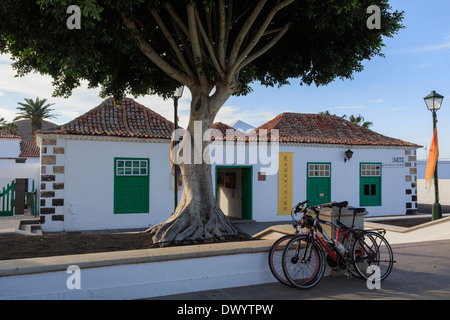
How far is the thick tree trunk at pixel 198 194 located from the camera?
8.41 meters

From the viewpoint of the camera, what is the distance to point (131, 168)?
14656mm

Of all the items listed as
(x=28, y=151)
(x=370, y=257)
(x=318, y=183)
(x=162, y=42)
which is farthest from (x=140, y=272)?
(x=28, y=151)

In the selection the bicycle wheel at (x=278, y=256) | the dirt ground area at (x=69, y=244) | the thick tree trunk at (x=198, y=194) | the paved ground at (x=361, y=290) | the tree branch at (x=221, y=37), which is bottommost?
the paved ground at (x=361, y=290)

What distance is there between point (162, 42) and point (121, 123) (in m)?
5.97

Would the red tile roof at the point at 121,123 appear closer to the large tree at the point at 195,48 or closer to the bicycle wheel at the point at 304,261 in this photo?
the large tree at the point at 195,48

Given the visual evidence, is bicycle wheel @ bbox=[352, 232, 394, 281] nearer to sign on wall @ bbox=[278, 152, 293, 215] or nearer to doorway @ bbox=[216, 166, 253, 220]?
doorway @ bbox=[216, 166, 253, 220]

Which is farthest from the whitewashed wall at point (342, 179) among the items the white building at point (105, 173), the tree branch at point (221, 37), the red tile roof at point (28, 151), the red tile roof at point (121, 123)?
the red tile roof at point (28, 151)

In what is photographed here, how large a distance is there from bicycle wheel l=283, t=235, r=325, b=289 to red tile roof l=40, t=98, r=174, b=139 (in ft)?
32.3

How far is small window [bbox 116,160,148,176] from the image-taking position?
14500 mm

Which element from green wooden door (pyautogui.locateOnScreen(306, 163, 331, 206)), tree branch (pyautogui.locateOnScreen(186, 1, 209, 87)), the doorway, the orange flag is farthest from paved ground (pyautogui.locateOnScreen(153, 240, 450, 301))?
green wooden door (pyautogui.locateOnScreen(306, 163, 331, 206))

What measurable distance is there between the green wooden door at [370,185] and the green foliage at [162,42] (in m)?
8.74

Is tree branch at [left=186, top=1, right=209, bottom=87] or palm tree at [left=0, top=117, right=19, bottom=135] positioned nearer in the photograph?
tree branch at [left=186, top=1, right=209, bottom=87]

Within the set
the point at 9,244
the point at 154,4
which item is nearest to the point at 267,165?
the point at 154,4
